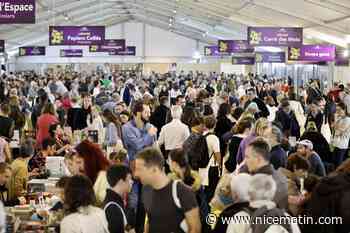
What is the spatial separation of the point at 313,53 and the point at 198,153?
16.8 meters

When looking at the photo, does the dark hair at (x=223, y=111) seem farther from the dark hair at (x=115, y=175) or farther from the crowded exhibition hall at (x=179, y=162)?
the dark hair at (x=115, y=175)

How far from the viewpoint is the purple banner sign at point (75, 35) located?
25850mm

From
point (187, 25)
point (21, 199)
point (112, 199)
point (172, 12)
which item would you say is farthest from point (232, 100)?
point (187, 25)

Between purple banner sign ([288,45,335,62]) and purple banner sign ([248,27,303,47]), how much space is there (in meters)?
0.79

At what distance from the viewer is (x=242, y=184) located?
16.2ft

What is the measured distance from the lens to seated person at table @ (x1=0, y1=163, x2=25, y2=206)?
769 centimetres

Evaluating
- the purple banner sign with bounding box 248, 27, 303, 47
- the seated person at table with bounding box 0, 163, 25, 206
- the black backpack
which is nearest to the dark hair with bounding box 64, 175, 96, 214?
the seated person at table with bounding box 0, 163, 25, 206

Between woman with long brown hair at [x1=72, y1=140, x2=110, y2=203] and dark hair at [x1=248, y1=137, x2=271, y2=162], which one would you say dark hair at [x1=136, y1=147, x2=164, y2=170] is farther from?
woman with long brown hair at [x1=72, y1=140, x2=110, y2=203]

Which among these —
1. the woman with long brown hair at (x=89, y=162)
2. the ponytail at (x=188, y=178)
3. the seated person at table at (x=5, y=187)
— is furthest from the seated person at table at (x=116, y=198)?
the seated person at table at (x=5, y=187)

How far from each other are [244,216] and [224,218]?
34cm

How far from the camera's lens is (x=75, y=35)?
2616 cm

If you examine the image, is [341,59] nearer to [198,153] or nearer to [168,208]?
[198,153]

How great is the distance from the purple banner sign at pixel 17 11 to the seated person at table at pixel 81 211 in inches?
377

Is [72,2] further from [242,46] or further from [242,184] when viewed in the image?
[242,184]
